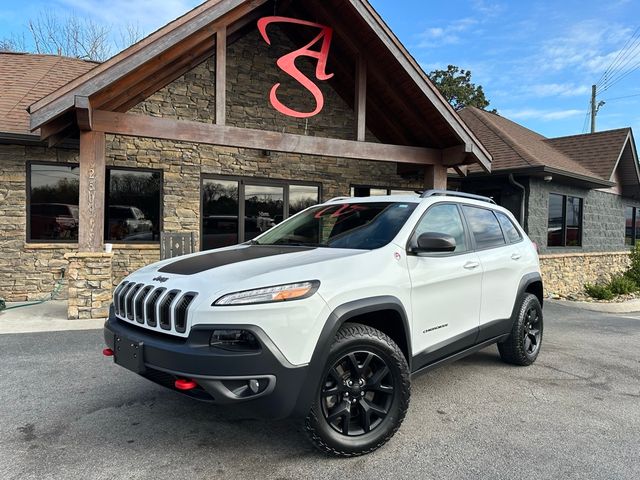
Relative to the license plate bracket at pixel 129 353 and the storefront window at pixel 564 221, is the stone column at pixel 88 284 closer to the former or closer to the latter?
the license plate bracket at pixel 129 353

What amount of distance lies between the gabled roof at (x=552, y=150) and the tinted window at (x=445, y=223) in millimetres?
8148

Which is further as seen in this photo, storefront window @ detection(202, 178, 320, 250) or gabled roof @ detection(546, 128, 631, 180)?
gabled roof @ detection(546, 128, 631, 180)

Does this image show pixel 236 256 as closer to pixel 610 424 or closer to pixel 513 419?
pixel 513 419

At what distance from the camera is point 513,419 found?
354cm

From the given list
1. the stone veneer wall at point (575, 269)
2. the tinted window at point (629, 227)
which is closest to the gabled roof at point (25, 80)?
the stone veneer wall at point (575, 269)

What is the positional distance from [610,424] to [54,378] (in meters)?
5.02

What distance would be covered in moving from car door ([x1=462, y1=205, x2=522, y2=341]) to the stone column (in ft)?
18.4

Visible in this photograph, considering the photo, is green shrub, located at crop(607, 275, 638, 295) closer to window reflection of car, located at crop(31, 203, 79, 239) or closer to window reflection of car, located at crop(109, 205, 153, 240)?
window reflection of car, located at crop(109, 205, 153, 240)

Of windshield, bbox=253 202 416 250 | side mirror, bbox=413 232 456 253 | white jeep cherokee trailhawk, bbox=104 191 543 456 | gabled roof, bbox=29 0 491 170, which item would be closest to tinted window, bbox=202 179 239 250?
gabled roof, bbox=29 0 491 170

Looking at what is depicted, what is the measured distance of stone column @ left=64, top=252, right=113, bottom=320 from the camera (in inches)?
272

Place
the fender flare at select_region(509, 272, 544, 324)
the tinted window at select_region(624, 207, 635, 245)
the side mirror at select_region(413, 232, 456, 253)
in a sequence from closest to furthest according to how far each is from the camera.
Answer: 1. the side mirror at select_region(413, 232, 456, 253)
2. the fender flare at select_region(509, 272, 544, 324)
3. the tinted window at select_region(624, 207, 635, 245)

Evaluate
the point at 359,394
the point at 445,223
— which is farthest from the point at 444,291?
the point at 359,394

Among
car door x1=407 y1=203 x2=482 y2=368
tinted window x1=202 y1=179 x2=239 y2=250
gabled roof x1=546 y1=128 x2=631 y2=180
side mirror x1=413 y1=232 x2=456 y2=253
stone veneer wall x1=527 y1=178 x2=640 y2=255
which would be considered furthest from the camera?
gabled roof x1=546 y1=128 x2=631 y2=180

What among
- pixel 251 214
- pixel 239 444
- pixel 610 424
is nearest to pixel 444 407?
pixel 610 424
